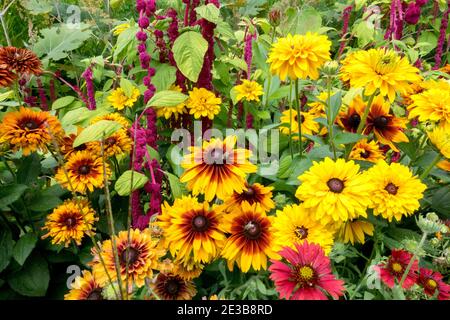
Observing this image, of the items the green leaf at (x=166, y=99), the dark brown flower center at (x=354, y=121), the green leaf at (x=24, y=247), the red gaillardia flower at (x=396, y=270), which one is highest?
the green leaf at (x=166, y=99)

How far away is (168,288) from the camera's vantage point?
2.55 ft

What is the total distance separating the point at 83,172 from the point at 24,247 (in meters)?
0.20

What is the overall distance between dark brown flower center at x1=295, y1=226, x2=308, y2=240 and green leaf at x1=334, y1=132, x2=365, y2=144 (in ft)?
0.69

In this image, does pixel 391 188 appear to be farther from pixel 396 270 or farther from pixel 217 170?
pixel 217 170

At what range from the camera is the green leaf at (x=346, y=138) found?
862 mm

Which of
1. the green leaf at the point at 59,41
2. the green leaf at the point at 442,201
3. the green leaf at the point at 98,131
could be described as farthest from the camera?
the green leaf at the point at 59,41

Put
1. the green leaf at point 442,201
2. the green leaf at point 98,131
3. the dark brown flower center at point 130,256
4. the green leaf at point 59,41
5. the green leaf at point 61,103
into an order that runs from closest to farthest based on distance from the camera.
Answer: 1. the dark brown flower center at point 130,256
2. the green leaf at point 98,131
3. the green leaf at point 442,201
4. the green leaf at point 61,103
5. the green leaf at point 59,41

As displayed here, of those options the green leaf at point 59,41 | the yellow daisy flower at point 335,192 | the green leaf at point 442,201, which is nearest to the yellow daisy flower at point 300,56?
the yellow daisy flower at point 335,192

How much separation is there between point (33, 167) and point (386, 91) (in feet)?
2.52

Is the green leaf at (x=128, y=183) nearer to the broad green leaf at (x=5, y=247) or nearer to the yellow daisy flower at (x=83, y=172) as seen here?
the yellow daisy flower at (x=83, y=172)

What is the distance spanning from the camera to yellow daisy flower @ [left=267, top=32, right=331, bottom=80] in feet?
2.65

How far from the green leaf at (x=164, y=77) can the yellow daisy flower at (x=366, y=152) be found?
1.51 ft

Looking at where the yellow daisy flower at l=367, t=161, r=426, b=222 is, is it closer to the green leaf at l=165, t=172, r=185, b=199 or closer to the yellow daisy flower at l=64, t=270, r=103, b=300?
the green leaf at l=165, t=172, r=185, b=199
